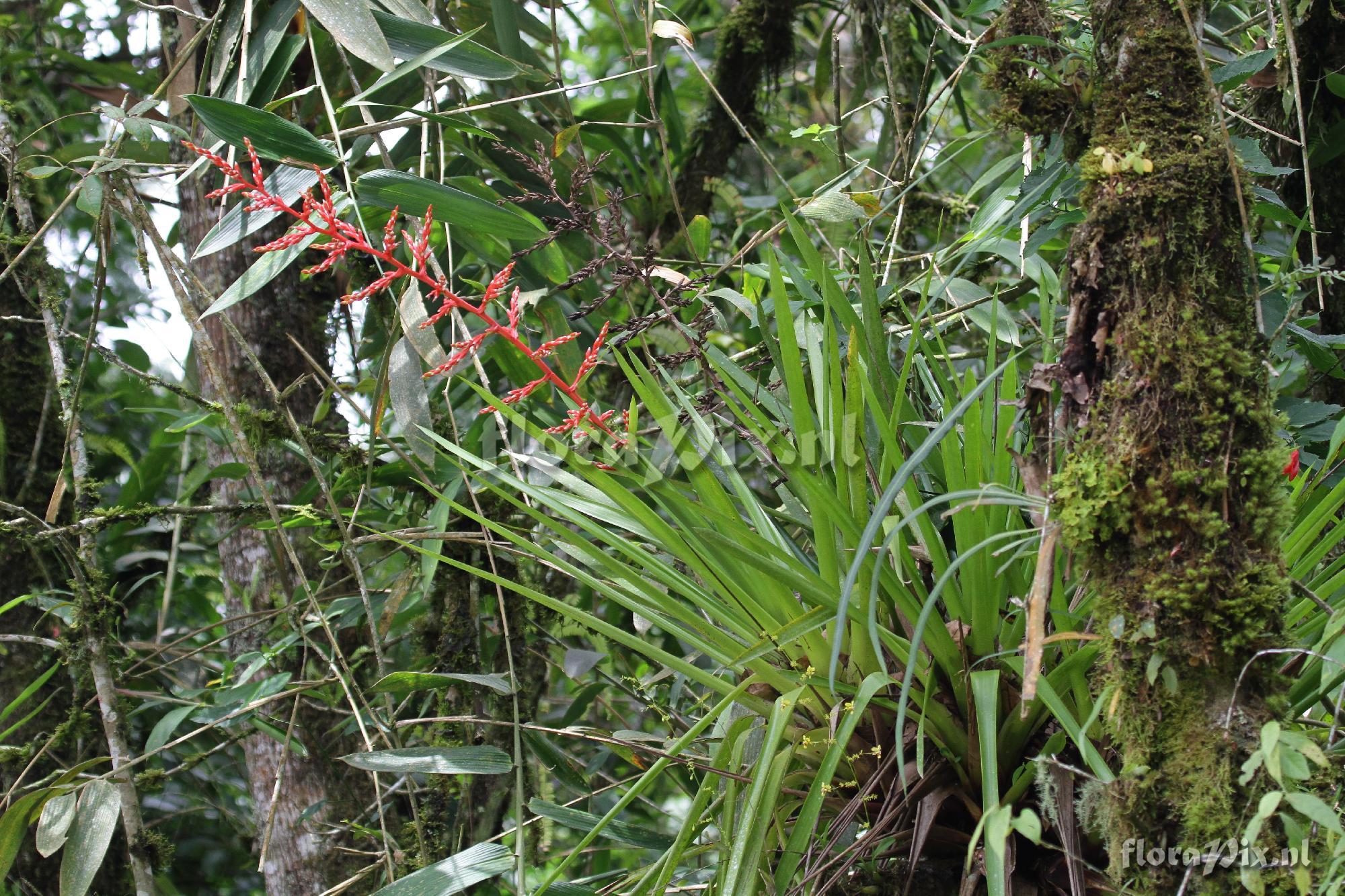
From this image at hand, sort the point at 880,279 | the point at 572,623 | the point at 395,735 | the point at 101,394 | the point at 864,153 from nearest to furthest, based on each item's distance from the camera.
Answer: the point at 395,735
the point at 880,279
the point at 572,623
the point at 101,394
the point at 864,153

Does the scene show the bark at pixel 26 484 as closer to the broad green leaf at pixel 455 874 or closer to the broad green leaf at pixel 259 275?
the broad green leaf at pixel 259 275

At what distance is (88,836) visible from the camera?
0.91 metres

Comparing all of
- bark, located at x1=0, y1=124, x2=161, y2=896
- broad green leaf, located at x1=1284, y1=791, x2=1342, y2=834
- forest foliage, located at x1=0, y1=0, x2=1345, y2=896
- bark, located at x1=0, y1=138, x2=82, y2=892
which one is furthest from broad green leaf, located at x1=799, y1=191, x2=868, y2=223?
bark, located at x1=0, y1=138, x2=82, y2=892

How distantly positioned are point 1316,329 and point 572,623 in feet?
3.21

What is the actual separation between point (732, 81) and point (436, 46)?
96cm

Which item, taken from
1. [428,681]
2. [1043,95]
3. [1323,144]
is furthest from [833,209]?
[428,681]

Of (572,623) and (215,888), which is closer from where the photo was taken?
(572,623)

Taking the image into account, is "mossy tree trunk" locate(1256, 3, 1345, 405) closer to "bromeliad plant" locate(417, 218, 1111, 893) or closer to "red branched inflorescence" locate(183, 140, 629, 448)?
"bromeliad plant" locate(417, 218, 1111, 893)

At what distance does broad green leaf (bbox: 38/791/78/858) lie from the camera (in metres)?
0.88

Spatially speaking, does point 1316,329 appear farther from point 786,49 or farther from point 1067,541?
point 786,49

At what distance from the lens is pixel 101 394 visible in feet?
5.76

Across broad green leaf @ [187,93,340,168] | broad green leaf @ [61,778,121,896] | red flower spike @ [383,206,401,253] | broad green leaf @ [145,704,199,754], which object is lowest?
broad green leaf @ [145,704,199,754]

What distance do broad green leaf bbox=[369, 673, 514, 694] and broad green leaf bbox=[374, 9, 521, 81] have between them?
0.57 metres

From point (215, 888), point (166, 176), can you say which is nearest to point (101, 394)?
point (166, 176)
